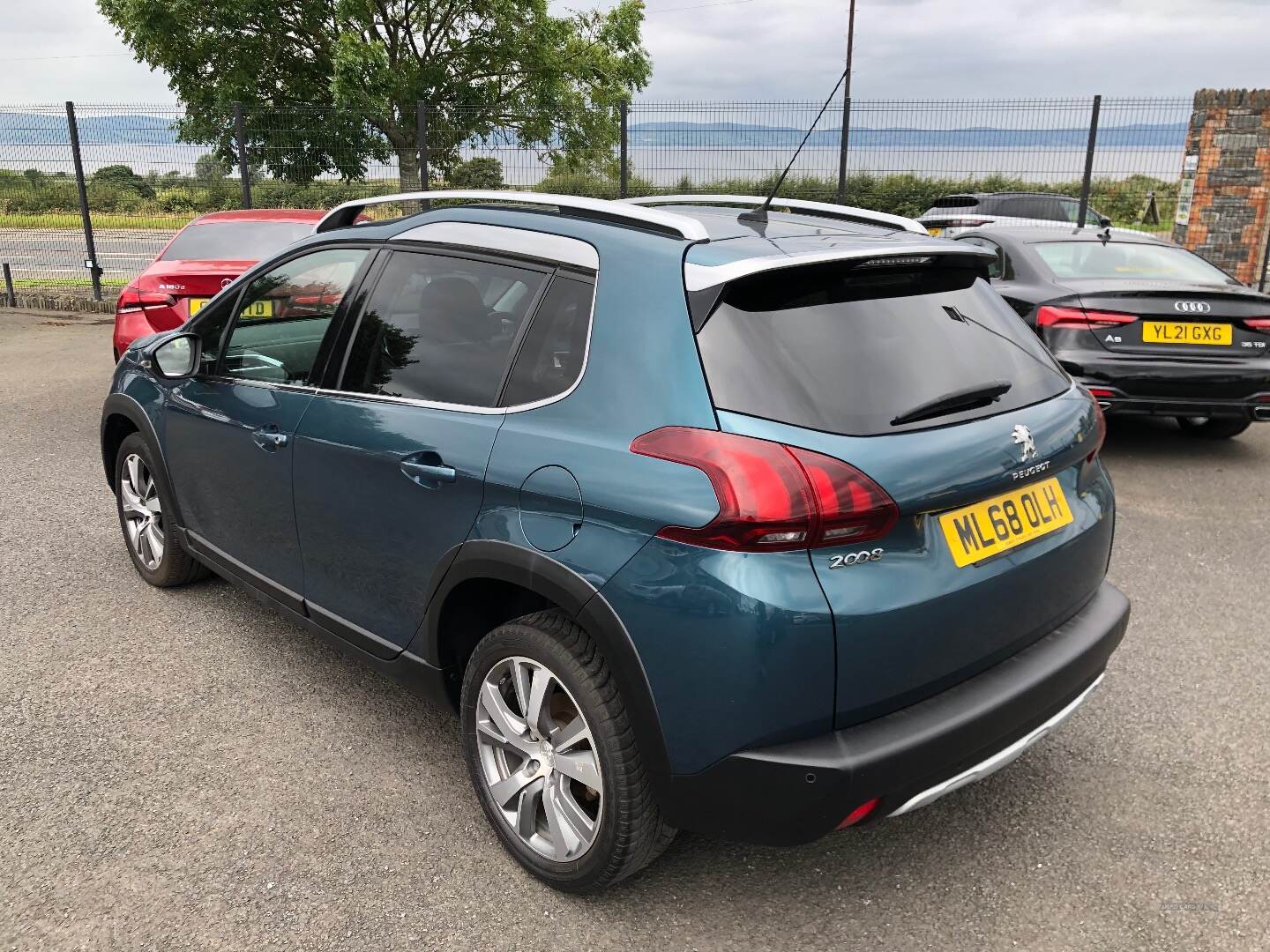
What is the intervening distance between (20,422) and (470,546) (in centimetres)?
675

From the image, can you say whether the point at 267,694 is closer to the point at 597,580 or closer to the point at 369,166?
the point at 597,580

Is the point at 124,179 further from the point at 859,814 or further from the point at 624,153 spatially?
the point at 859,814

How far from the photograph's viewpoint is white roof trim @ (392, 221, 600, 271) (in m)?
2.58

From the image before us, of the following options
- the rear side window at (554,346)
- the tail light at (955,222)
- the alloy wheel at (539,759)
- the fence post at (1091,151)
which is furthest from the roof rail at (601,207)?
the fence post at (1091,151)

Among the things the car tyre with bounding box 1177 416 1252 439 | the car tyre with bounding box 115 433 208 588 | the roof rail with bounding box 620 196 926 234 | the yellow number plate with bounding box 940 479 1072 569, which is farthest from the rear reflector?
the car tyre with bounding box 1177 416 1252 439

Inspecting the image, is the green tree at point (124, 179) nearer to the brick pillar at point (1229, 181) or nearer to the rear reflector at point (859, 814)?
the brick pillar at point (1229, 181)

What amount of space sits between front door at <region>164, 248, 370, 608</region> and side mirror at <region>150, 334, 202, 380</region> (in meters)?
0.05

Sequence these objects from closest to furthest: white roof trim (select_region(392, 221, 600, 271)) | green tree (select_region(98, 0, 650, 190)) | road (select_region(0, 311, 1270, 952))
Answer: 1. road (select_region(0, 311, 1270, 952))
2. white roof trim (select_region(392, 221, 600, 271))
3. green tree (select_region(98, 0, 650, 190))

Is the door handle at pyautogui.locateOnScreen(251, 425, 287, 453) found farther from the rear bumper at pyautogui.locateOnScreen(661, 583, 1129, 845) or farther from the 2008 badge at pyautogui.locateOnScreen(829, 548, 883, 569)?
the 2008 badge at pyautogui.locateOnScreen(829, 548, 883, 569)

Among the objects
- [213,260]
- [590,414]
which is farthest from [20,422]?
[590,414]

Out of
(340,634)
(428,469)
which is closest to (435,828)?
(340,634)

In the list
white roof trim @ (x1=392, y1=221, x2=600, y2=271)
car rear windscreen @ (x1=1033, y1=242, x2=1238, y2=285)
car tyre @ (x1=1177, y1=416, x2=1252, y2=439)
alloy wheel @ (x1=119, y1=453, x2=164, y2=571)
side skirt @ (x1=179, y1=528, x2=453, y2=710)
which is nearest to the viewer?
white roof trim @ (x1=392, y1=221, x2=600, y2=271)

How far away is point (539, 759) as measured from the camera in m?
2.54

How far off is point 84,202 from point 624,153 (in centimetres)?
767
